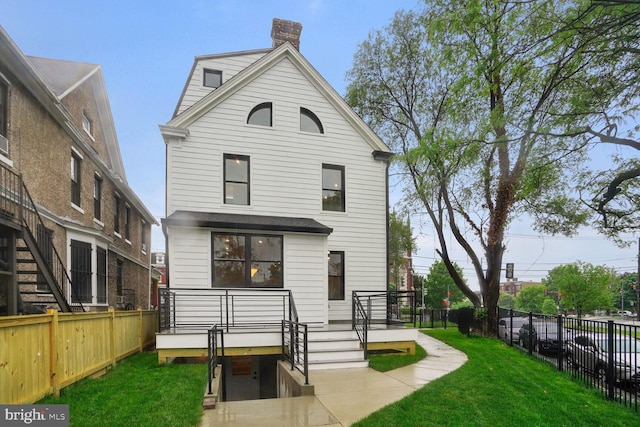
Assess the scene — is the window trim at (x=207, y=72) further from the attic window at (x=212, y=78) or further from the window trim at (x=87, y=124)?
the window trim at (x=87, y=124)

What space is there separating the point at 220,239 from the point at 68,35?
5.95m

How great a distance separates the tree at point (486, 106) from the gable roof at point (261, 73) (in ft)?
7.79

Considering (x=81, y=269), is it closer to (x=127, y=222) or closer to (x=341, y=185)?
(x=127, y=222)

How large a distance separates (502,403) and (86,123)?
1466cm

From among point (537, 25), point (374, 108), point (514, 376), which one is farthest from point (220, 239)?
point (374, 108)

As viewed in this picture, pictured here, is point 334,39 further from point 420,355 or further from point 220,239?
point 420,355

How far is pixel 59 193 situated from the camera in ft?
34.4

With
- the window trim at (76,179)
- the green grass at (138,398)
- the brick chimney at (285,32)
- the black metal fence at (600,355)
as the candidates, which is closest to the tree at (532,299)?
the black metal fence at (600,355)

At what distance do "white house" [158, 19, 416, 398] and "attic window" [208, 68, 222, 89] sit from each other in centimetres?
4

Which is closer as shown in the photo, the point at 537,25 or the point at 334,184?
the point at 537,25

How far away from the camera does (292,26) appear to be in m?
13.6

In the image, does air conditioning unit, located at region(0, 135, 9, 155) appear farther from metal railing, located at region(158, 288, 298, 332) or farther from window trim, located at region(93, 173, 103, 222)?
window trim, located at region(93, 173, 103, 222)

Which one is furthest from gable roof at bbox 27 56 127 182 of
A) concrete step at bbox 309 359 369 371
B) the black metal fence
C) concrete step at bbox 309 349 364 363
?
the black metal fence

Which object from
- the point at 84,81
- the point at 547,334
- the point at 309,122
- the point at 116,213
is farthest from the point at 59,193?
the point at 547,334
